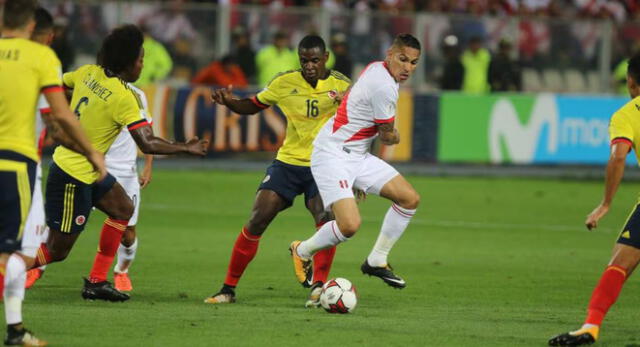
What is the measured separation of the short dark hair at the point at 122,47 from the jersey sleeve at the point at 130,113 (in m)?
0.28

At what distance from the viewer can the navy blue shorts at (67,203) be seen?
9688mm

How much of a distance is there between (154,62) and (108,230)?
42.4 feet

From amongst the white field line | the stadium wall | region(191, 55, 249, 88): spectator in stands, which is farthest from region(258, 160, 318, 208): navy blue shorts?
region(191, 55, 249, 88): spectator in stands

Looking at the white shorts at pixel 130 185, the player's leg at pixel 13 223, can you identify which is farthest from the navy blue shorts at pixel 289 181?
the player's leg at pixel 13 223

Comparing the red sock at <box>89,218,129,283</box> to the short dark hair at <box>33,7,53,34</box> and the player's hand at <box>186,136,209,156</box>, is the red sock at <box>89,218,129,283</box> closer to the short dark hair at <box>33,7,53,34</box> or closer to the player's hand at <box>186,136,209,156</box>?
the player's hand at <box>186,136,209,156</box>

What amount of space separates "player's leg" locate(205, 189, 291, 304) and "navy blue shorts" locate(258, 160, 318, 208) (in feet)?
0.17

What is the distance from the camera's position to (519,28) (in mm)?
24844

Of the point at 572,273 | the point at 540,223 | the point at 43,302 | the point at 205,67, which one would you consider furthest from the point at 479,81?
the point at 43,302

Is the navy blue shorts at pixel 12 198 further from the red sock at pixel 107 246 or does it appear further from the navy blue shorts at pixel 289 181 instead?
the navy blue shorts at pixel 289 181

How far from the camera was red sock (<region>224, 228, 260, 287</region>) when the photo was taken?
10.1 meters

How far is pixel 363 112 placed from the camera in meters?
10.0

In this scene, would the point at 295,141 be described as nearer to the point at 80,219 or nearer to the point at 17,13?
the point at 80,219

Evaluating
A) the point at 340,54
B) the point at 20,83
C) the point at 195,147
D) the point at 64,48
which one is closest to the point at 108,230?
the point at 195,147

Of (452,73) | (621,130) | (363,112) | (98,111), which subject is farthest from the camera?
(452,73)
